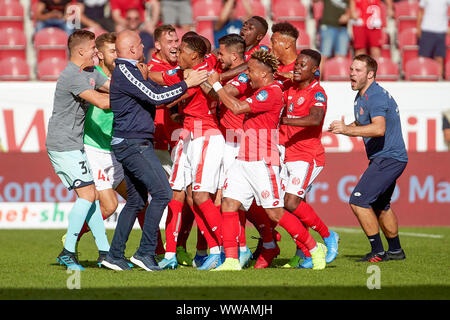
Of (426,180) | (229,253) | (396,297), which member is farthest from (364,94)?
(426,180)

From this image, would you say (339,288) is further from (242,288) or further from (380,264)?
(380,264)

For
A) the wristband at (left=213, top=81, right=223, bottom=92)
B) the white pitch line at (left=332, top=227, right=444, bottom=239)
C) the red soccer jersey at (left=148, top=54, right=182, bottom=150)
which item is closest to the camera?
the wristband at (left=213, top=81, right=223, bottom=92)

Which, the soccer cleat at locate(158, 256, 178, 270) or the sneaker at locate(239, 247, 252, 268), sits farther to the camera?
the sneaker at locate(239, 247, 252, 268)

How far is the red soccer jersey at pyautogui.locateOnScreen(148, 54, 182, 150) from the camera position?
8719mm

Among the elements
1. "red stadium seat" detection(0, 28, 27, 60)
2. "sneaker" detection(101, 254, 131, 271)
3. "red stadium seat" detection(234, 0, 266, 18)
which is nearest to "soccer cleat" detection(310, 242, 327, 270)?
"sneaker" detection(101, 254, 131, 271)

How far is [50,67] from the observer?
15.0 metres

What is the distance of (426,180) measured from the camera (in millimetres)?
13336

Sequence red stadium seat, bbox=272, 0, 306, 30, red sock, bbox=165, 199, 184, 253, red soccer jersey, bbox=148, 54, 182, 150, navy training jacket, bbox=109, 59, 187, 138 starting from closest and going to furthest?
navy training jacket, bbox=109, 59, 187, 138, red sock, bbox=165, 199, 184, 253, red soccer jersey, bbox=148, 54, 182, 150, red stadium seat, bbox=272, 0, 306, 30

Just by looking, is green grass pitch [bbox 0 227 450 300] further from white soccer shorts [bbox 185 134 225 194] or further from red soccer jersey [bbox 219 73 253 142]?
red soccer jersey [bbox 219 73 253 142]

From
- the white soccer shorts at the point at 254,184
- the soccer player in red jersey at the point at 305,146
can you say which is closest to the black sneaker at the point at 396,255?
the soccer player in red jersey at the point at 305,146

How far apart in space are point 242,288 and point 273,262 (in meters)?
2.35

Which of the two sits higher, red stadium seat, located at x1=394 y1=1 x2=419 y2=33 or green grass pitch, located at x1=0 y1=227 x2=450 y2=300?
red stadium seat, located at x1=394 y1=1 x2=419 y2=33

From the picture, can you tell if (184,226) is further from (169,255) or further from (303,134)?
(303,134)

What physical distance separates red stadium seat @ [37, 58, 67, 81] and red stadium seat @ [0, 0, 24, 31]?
1651 millimetres
